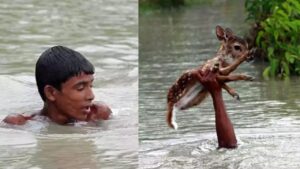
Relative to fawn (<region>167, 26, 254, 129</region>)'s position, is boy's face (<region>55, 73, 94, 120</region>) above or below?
below

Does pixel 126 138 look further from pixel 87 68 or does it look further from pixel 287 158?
pixel 287 158

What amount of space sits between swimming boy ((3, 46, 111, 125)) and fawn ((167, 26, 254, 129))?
93cm

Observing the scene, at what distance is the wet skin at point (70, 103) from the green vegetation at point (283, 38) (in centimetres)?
236

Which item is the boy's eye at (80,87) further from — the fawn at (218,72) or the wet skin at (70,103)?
the fawn at (218,72)

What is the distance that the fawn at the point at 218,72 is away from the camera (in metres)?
5.04

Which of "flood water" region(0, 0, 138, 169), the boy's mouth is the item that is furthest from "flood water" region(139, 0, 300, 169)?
the boy's mouth

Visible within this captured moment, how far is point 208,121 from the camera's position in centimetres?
630

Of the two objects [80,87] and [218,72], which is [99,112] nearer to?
[80,87]

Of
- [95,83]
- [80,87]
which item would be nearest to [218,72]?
[80,87]

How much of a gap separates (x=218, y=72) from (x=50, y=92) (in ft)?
4.80

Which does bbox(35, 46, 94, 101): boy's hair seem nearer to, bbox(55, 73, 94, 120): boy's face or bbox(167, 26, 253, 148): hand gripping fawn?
bbox(55, 73, 94, 120): boy's face

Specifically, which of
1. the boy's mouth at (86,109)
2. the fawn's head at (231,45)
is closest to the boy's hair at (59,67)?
the boy's mouth at (86,109)

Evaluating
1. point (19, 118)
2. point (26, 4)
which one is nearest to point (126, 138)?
point (19, 118)

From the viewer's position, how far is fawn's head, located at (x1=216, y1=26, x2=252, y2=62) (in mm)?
5078
